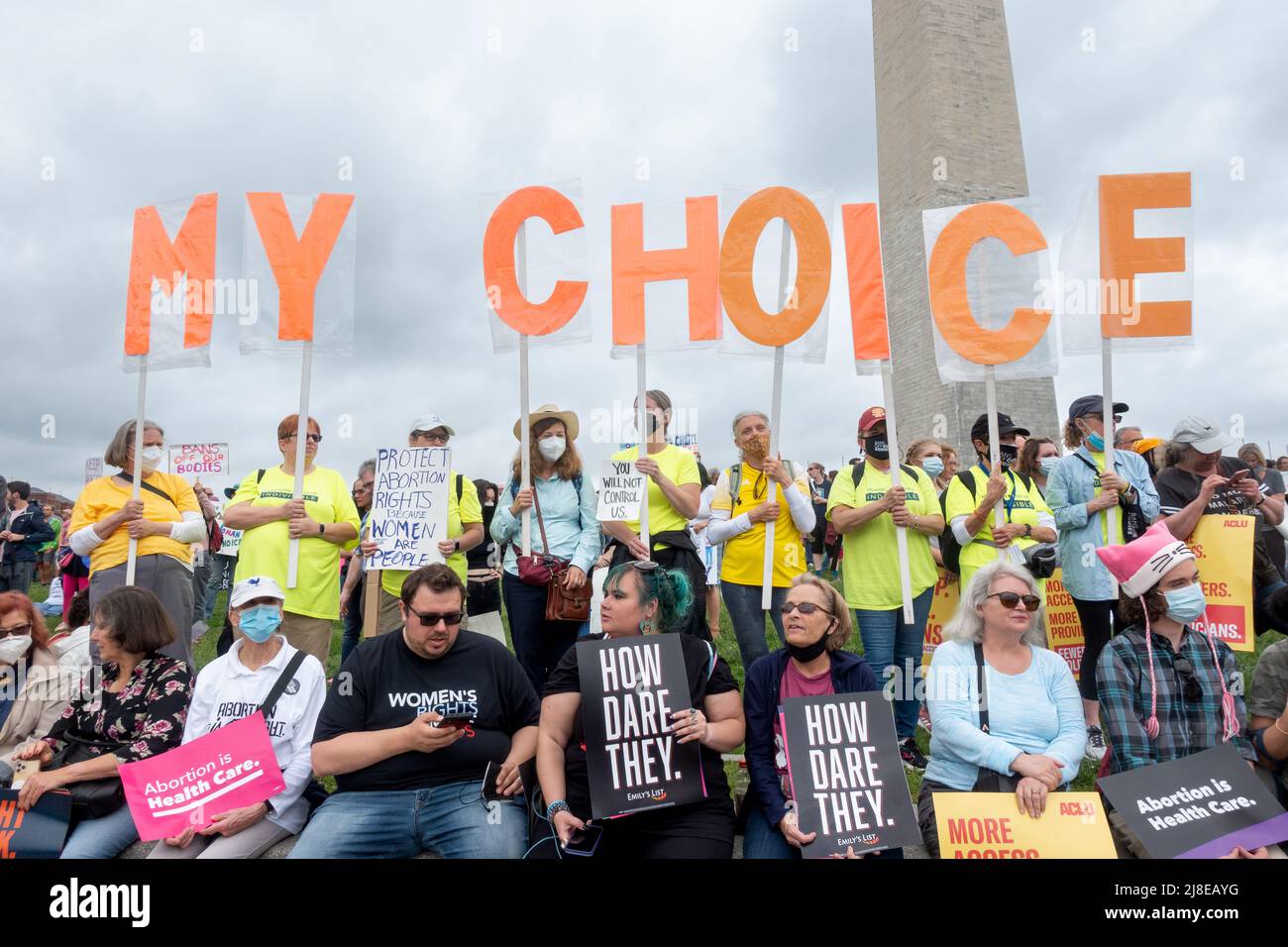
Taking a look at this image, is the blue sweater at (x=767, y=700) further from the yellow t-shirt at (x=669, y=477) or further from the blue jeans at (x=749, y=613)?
the yellow t-shirt at (x=669, y=477)

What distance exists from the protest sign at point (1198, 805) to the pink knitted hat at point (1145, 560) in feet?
2.28

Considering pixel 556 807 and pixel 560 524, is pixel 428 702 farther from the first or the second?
pixel 560 524

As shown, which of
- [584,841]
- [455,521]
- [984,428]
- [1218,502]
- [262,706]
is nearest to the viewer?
[584,841]

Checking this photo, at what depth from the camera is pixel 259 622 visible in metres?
3.97

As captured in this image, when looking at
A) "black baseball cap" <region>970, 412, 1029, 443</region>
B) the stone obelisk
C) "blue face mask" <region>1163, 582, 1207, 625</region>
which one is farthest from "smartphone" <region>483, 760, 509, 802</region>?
the stone obelisk

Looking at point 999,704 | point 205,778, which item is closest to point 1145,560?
point 999,704

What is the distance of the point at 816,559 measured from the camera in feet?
49.1

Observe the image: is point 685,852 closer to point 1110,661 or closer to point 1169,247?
point 1110,661

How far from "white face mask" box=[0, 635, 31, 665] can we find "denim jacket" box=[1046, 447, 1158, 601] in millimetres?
5814

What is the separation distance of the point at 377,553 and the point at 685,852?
2730mm

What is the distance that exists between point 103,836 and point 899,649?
4.02 meters

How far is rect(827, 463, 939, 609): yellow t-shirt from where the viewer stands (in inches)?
197

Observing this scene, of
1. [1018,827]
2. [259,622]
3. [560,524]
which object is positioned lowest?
[1018,827]
